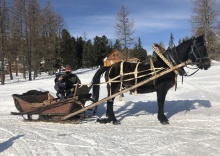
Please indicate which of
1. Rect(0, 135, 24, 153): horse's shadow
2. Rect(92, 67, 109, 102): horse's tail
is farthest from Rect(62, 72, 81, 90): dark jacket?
Rect(0, 135, 24, 153): horse's shadow

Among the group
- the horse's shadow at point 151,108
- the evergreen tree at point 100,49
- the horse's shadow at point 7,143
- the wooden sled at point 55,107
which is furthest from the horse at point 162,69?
the evergreen tree at point 100,49

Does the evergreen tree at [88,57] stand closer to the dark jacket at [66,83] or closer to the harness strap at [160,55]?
the dark jacket at [66,83]

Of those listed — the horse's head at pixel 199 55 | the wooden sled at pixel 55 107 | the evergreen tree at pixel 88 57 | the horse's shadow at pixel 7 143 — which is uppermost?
the evergreen tree at pixel 88 57

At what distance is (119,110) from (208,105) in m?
3.25

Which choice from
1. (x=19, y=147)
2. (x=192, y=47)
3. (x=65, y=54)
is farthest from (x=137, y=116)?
(x=65, y=54)

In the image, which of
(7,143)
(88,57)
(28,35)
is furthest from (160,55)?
(88,57)

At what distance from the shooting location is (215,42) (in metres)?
37.6

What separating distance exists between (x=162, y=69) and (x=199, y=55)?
1072mm

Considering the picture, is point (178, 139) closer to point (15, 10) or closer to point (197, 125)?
point (197, 125)

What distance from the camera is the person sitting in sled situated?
366 inches

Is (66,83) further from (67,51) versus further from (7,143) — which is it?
(67,51)

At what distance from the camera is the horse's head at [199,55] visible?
8.41 metres

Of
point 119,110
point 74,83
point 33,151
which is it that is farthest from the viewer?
point 119,110

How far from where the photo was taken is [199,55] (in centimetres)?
845
